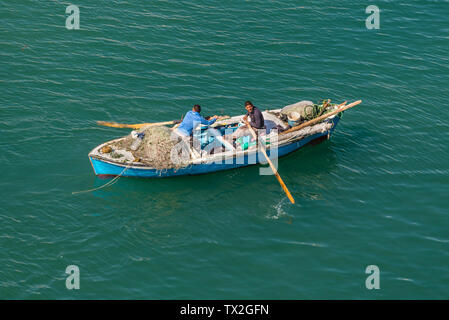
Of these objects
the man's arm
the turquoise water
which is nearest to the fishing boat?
the man's arm

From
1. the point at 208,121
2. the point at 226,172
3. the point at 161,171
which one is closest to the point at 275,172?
the point at 226,172

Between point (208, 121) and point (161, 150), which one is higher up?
point (208, 121)

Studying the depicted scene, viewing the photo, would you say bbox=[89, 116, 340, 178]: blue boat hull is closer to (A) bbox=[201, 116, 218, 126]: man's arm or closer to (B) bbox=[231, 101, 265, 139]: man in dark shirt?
(B) bbox=[231, 101, 265, 139]: man in dark shirt

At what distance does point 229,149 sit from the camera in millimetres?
23516

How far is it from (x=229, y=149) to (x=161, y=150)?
2.96 m

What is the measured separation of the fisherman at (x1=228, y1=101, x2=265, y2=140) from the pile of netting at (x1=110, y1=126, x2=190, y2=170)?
108 inches

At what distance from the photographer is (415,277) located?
18891 mm

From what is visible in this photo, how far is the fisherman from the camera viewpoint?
931 inches

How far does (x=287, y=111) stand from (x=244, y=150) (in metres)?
Answer: 3.48

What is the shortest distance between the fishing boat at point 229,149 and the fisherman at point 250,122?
388 mm

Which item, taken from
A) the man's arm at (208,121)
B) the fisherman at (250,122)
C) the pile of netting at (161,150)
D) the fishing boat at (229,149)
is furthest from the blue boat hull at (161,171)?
the man's arm at (208,121)

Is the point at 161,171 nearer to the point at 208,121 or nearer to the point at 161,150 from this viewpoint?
the point at 161,150

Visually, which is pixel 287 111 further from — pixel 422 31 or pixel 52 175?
pixel 422 31

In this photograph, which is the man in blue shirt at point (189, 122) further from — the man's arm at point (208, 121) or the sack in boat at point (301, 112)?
the sack in boat at point (301, 112)
